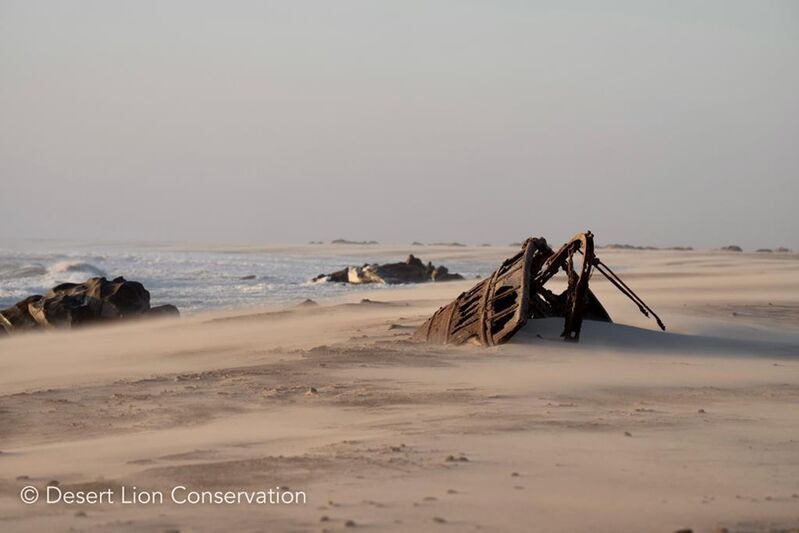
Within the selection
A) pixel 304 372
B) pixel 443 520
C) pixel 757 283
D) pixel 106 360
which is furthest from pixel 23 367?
pixel 757 283

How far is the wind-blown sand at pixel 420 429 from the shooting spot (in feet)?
15.6

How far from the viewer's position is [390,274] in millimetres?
33312

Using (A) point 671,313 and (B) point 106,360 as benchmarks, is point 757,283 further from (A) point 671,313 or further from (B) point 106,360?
(B) point 106,360

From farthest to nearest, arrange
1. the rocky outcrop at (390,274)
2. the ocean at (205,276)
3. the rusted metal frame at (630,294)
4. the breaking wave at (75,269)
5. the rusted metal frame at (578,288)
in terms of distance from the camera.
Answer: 1. the breaking wave at (75,269)
2. the rocky outcrop at (390,274)
3. the ocean at (205,276)
4. the rusted metal frame at (630,294)
5. the rusted metal frame at (578,288)

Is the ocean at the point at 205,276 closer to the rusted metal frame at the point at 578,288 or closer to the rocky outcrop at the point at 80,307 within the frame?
the rocky outcrop at the point at 80,307

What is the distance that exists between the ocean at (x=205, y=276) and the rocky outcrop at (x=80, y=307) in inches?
118

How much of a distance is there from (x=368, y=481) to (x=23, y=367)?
27.6 feet

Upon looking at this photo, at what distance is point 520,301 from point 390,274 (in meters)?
22.0

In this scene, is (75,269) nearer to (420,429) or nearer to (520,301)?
(520,301)

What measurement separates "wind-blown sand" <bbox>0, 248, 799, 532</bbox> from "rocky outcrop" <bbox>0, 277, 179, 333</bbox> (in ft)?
10.4

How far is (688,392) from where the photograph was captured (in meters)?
8.88

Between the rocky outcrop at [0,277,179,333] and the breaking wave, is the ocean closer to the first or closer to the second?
the breaking wave

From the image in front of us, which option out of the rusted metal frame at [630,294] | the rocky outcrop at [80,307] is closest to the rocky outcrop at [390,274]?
the rocky outcrop at [80,307]

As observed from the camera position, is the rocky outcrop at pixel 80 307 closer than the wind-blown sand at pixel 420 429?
No
